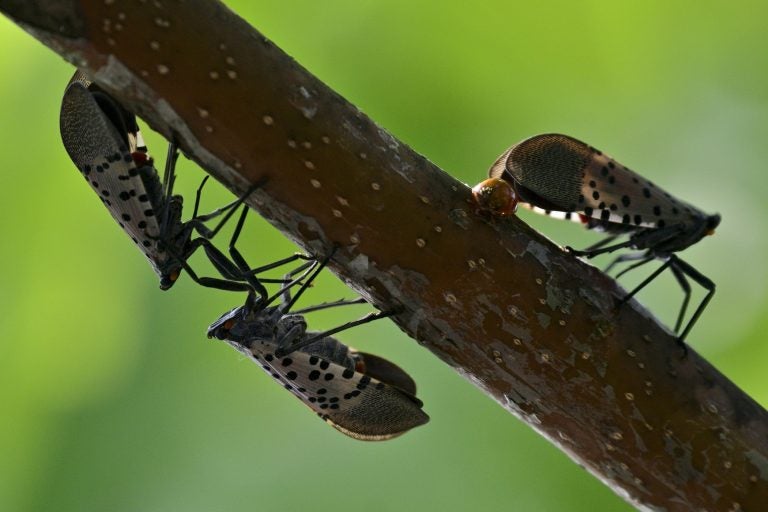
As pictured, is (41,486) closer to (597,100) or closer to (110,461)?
(110,461)

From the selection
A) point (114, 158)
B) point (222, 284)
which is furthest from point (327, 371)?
point (114, 158)

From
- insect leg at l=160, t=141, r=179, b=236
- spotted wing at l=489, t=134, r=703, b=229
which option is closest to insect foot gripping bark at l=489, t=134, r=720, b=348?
spotted wing at l=489, t=134, r=703, b=229

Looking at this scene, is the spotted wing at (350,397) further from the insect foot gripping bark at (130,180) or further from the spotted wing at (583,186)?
the spotted wing at (583,186)

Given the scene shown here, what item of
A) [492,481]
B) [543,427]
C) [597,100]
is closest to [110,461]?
[492,481]

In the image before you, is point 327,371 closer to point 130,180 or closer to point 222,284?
point 222,284

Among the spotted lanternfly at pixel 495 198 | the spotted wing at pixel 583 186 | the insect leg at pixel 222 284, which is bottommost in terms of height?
the insect leg at pixel 222 284

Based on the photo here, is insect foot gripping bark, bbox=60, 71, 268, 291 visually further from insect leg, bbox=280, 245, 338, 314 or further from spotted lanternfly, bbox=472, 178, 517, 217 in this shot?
spotted lanternfly, bbox=472, 178, 517, 217

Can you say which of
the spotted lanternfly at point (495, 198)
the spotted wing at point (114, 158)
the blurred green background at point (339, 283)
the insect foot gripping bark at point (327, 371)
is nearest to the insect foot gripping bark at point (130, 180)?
the spotted wing at point (114, 158)

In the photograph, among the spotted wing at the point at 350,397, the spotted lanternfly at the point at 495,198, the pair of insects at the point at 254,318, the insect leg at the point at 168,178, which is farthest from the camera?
the spotted wing at the point at 350,397

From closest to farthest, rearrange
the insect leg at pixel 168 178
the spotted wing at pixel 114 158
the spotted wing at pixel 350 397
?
the spotted wing at pixel 114 158
the insect leg at pixel 168 178
the spotted wing at pixel 350 397
